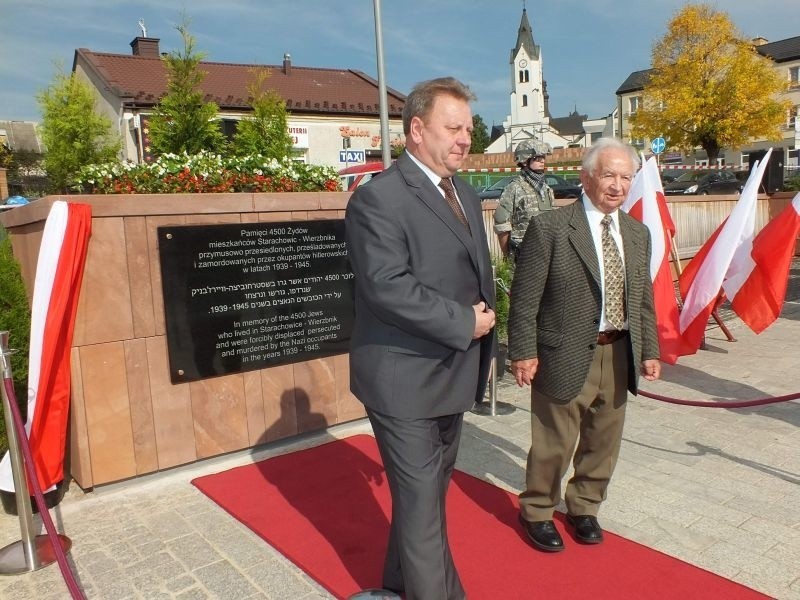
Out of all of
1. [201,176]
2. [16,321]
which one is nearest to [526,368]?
[201,176]

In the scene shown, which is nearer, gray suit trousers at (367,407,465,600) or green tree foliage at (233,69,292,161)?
gray suit trousers at (367,407,465,600)

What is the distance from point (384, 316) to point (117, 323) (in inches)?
95.1

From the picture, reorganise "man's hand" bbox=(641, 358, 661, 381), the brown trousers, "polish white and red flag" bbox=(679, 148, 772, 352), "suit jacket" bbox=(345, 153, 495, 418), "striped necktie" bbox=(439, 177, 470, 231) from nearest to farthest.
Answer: "suit jacket" bbox=(345, 153, 495, 418) < "striped necktie" bbox=(439, 177, 470, 231) < the brown trousers < "man's hand" bbox=(641, 358, 661, 381) < "polish white and red flag" bbox=(679, 148, 772, 352)

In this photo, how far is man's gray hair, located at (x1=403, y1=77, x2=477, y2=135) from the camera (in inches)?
92.8

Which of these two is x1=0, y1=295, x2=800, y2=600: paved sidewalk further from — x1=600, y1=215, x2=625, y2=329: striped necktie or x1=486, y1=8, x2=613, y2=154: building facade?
x1=486, y1=8, x2=613, y2=154: building facade

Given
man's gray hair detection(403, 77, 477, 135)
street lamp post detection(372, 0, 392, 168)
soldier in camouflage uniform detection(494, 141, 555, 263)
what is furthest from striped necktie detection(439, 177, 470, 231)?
street lamp post detection(372, 0, 392, 168)

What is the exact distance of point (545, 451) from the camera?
324 centimetres

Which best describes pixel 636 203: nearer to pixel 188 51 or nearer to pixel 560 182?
pixel 188 51

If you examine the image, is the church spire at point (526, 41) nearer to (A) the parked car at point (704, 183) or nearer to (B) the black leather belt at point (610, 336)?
(A) the parked car at point (704, 183)

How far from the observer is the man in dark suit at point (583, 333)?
10.1 ft

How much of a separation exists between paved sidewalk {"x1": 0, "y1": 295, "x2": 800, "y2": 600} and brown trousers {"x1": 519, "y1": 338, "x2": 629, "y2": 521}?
0.92 feet

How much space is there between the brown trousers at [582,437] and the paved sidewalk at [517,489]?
280 millimetres

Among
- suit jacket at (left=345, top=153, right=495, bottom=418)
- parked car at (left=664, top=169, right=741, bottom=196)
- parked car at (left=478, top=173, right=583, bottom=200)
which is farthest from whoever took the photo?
parked car at (left=664, top=169, right=741, bottom=196)

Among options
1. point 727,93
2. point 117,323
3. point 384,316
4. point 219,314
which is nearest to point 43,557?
point 117,323
